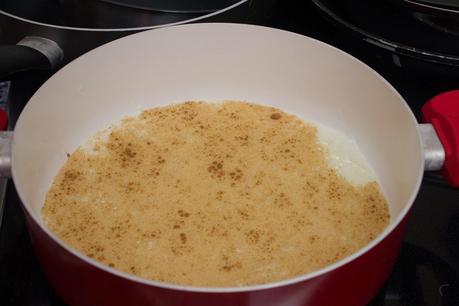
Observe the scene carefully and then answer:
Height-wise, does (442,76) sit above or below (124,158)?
above

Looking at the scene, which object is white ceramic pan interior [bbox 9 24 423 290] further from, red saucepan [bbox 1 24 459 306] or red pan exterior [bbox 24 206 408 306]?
red pan exterior [bbox 24 206 408 306]

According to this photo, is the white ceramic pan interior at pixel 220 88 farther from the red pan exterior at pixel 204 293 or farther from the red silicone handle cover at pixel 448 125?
the red pan exterior at pixel 204 293

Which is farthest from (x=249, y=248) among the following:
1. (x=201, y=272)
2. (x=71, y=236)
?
(x=71, y=236)

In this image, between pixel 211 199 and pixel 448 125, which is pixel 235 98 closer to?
pixel 211 199

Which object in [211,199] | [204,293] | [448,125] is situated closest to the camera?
[204,293]

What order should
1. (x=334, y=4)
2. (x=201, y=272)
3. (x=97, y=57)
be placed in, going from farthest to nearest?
1. (x=334, y=4)
2. (x=97, y=57)
3. (x=201, y=272)

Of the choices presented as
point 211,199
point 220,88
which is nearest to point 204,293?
point 211,199

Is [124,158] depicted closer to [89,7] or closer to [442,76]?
[89,7]
